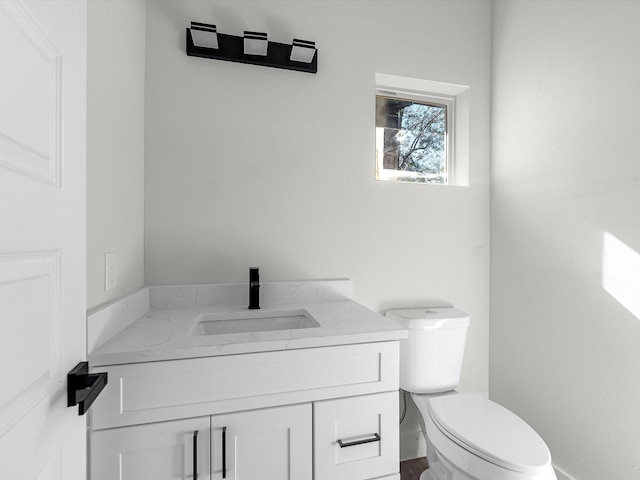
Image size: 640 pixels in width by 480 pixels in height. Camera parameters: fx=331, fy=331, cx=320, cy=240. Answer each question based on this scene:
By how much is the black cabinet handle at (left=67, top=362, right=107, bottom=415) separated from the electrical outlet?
51 cm

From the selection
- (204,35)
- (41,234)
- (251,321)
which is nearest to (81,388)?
(41,234)

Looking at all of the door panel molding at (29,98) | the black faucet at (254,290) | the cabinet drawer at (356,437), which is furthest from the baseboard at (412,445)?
the door panel molding at (29,98)

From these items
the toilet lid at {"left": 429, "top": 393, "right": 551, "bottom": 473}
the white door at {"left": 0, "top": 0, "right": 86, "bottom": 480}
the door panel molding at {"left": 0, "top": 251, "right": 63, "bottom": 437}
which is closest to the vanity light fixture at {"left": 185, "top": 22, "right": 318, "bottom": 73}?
the white door at {"left": 0, "top": 0, "right": 86, "bottom": 480}

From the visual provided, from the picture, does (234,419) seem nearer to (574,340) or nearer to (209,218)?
(209,218)

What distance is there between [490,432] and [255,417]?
0.84 metres

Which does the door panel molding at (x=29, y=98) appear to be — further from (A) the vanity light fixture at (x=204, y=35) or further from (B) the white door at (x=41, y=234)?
(A) the vanity light fixture at (x=204, y=35)

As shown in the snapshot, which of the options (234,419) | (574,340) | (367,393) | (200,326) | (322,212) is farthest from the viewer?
(322,212)

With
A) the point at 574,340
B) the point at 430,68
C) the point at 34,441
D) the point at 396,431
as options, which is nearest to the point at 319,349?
the point at 396,431

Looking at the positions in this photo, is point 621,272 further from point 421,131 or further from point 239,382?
point 239,382

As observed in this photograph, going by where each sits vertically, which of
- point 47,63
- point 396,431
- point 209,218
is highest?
point 47,63

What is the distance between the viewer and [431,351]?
5.15 feet

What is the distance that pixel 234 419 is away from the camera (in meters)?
0.96

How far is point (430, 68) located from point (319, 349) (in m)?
1.61

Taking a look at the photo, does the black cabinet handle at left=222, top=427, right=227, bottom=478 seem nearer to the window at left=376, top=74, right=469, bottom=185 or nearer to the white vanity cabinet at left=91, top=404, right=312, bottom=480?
A: the white vanity cabinet at left=91, top=404, right=312, bottom=480
